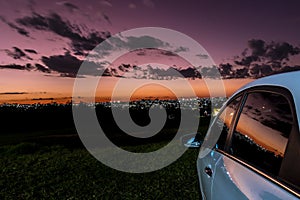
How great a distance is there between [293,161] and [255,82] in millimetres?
951

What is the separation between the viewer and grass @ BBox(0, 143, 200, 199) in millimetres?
7206

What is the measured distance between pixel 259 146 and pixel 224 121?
1.06m

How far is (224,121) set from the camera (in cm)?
321

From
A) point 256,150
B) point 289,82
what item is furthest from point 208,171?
point 289,82

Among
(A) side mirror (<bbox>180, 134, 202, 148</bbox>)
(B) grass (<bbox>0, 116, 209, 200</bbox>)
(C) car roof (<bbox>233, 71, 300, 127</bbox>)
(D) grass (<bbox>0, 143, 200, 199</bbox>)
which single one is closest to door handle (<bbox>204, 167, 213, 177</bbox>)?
(A) side mirror (<bbox>180, 134, 202, 148</bbox>)

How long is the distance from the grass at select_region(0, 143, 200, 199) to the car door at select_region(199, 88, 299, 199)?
3.15 meters

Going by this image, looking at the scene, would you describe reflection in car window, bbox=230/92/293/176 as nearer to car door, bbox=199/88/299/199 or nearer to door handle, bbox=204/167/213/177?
car door, bbox=199/88/299/199

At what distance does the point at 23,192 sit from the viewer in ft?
25.1

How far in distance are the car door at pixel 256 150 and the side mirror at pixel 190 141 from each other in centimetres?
84

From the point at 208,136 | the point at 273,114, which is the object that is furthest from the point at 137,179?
the point at 273,114

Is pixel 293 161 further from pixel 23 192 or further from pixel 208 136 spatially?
pixel 23 192

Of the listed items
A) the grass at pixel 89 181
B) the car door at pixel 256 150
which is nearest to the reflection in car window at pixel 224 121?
the car door at pixel 256 150

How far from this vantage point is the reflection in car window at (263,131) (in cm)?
178

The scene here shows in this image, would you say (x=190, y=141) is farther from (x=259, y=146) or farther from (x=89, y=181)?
(x=89, y=181)
